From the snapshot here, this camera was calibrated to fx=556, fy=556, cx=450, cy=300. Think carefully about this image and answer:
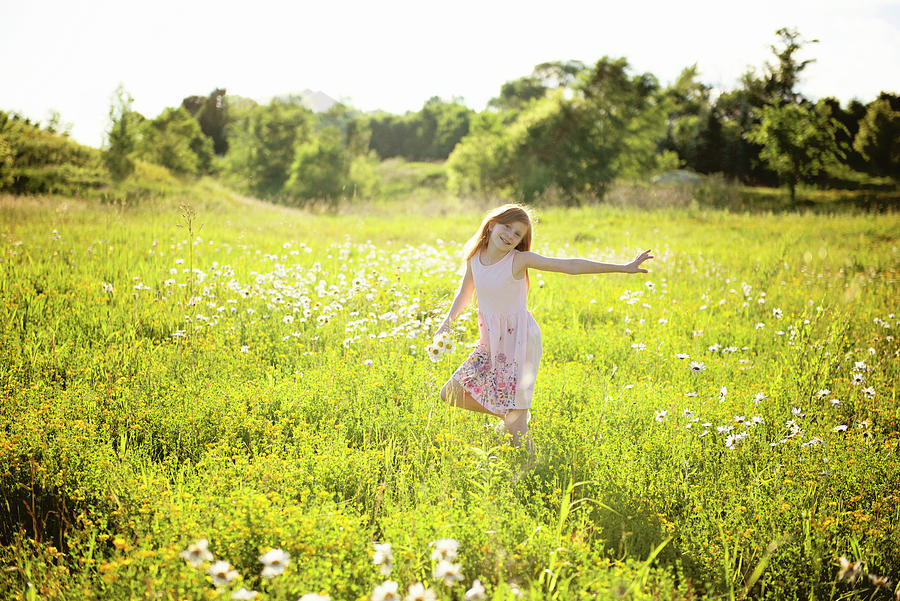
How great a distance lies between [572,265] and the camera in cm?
344

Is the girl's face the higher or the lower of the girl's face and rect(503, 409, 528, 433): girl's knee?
the higher

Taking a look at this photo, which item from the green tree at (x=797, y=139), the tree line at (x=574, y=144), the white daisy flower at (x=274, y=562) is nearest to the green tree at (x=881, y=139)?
the tree line at (x=574, y=144)

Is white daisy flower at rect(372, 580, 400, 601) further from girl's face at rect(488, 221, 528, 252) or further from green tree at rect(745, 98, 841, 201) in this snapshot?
green tree at rect(745, 98, 841, 201)

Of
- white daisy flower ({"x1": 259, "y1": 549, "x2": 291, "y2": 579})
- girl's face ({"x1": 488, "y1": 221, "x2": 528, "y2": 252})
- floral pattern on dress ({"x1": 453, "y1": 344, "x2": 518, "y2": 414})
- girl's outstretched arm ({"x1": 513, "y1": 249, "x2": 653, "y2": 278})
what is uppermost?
girl's face ({"x1": 488, "y1": 221, "x2": 528, "y2": 252})

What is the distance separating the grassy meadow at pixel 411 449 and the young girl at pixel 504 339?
23cm

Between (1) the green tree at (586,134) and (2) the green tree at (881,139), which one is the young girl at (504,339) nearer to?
(1) the green tree at (586,134)

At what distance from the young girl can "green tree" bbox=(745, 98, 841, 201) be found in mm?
24941

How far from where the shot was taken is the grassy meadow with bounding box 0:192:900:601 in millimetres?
2342

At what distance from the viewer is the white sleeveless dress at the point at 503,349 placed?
3555 millimetres

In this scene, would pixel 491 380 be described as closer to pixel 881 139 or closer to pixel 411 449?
pixel 411 449

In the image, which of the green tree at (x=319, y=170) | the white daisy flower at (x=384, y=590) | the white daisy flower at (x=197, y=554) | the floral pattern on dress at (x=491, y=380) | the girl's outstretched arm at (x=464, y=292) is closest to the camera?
the white daisy flower at (x=384, y=590)

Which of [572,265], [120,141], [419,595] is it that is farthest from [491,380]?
[120,141]

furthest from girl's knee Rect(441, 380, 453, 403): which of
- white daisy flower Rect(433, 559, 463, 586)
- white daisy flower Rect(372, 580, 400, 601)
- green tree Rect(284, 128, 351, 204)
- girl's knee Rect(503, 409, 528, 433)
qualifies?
green tree Rect(284, 128, 351, 204)

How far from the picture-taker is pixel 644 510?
306 centimetres
